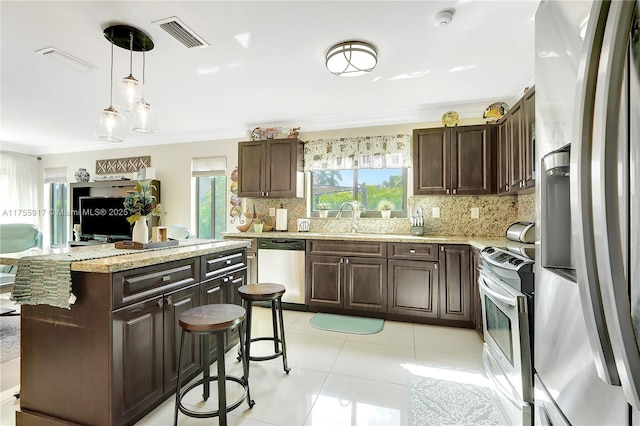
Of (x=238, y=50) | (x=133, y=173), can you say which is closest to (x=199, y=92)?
(x=238, y=50)

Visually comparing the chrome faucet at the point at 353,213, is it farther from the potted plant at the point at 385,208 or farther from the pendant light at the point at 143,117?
the pendant light at the point at 143,117

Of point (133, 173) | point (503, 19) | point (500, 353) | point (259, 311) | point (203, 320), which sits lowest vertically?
point (259, 311)

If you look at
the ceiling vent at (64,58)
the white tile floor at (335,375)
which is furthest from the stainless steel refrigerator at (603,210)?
the ceiling vent at (64,58)

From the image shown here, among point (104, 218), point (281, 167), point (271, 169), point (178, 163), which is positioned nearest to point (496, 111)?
point (281, 167)

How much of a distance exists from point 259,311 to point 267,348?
1.18m

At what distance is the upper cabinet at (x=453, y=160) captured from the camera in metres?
3.49

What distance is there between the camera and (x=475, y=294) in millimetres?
3127

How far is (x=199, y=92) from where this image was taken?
347cm

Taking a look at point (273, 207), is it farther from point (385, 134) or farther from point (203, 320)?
point (203, 320)

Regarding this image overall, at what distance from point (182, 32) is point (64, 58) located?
1273 mm

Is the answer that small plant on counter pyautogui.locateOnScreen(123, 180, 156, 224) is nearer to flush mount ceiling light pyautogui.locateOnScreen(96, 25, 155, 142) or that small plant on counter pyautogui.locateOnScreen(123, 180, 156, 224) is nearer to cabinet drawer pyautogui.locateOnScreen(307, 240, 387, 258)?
flush mount ceiling light pyautogui.locateOnScreen(96, 25, 155, 142)

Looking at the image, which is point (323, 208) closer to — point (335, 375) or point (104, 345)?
point (335, 375)

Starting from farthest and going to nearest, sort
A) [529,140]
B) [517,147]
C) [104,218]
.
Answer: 1. [104,218]
2. [517,147]
3. [529,140]

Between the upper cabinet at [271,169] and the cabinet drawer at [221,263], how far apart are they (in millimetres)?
1655
